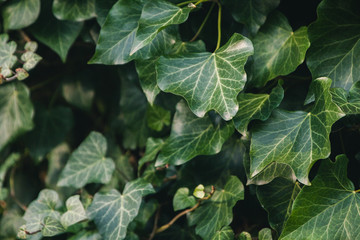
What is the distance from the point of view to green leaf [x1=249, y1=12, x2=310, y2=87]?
0.99 metres

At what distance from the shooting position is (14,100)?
4.73ft

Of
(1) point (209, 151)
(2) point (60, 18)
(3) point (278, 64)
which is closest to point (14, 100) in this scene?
(2) point (60, 18)

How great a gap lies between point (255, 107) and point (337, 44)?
261mm

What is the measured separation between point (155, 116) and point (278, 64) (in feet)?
1.48

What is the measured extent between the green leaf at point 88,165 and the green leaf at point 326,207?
2.09 feet

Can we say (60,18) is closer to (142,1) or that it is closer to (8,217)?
(142,1)

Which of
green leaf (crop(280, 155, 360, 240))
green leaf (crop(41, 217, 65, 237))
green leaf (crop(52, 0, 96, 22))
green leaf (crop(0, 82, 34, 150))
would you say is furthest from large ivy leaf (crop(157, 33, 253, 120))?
green leaf (crop(0, 82, 34, 150))

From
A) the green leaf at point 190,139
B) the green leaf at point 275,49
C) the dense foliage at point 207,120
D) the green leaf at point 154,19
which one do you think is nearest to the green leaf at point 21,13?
the dense foliage at point 207,120

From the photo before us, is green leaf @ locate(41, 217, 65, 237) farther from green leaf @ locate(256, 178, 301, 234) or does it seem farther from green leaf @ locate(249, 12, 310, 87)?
green leaf @ locate(249, 12, 310, 87)

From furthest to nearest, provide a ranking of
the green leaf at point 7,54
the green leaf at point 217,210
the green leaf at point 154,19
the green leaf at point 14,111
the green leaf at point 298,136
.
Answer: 1. the green leaf at point 14,111
2. the green leaf at point 7,54
3. the green leaf at point 217,210
4. the green leaf at point 154,19
5. the green leaf at point 298,136

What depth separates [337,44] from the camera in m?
0.94

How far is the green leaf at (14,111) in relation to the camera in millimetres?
1410

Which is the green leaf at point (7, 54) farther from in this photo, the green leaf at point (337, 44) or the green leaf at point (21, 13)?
the green leaf at point (337, 44)

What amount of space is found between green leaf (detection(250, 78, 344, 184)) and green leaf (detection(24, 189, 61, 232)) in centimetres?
68
